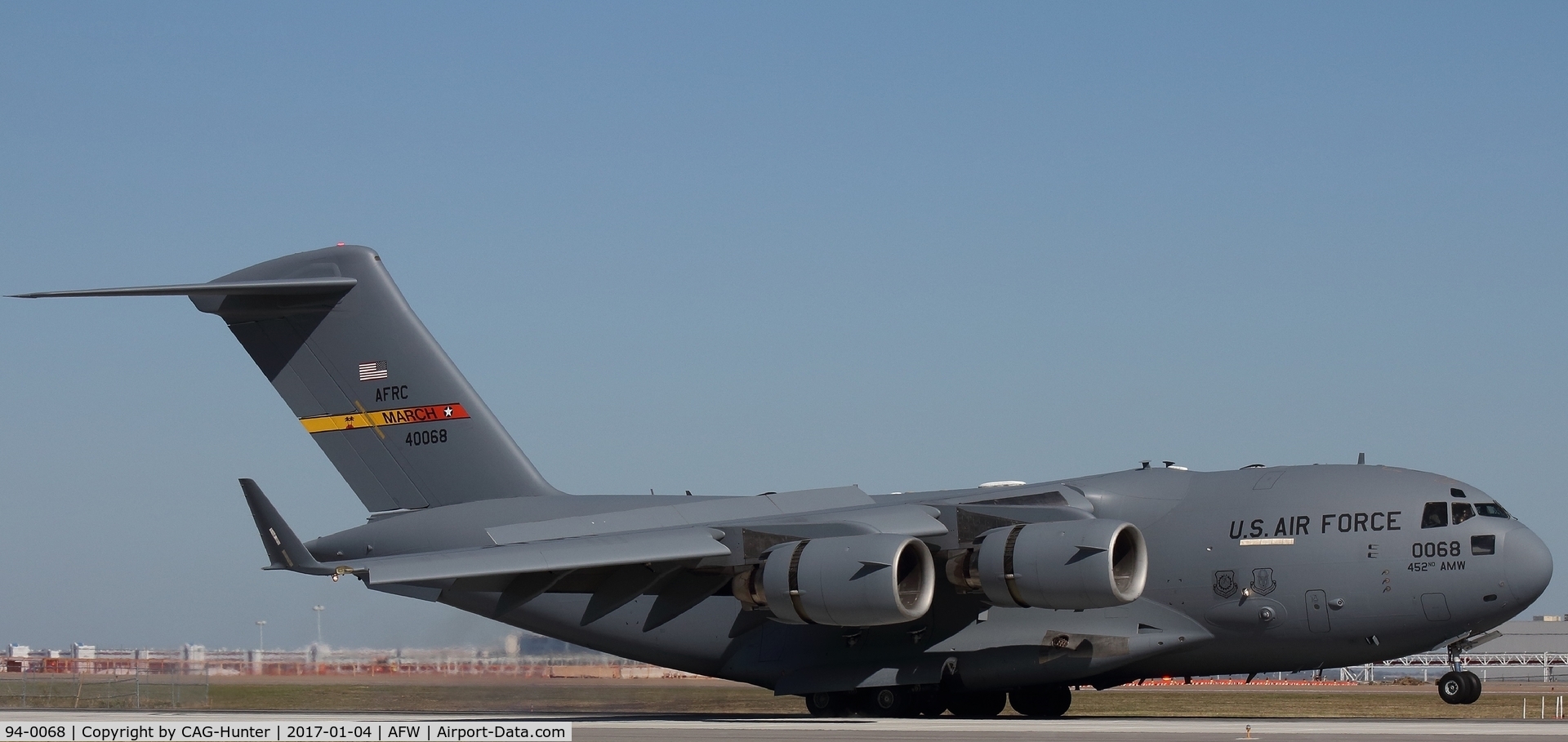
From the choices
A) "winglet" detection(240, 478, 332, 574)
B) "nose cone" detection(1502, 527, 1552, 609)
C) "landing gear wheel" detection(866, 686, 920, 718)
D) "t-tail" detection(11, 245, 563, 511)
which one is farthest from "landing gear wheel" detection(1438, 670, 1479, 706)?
"winglet" detection(240, 478, 332, 574)

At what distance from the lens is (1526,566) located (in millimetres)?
13734

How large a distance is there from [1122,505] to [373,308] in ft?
25.7

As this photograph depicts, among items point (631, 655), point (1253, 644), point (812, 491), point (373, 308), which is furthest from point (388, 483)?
point (1253, 644)

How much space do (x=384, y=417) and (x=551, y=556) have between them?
478 centimetres

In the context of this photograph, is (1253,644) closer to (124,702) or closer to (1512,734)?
(1512,734)

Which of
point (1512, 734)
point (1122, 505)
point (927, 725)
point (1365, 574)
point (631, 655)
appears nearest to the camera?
point (1512, 734)

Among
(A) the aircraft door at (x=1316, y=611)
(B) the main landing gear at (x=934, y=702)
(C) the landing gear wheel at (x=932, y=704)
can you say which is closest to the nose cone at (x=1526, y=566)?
(A) the aircraft door at (x=1316, y=611)

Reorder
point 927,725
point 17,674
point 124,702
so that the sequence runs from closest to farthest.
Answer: point 927,725 → point 124,702 → point 17,674

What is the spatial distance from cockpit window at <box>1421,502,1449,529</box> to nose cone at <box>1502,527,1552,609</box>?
1.66 feet

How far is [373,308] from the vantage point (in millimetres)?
17234

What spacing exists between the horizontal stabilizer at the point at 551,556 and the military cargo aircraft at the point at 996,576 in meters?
0.02

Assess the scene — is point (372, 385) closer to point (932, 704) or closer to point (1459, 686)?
point (932, 704)

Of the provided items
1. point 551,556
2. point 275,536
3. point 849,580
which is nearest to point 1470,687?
point 849,580

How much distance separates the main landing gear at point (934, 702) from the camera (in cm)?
1498
